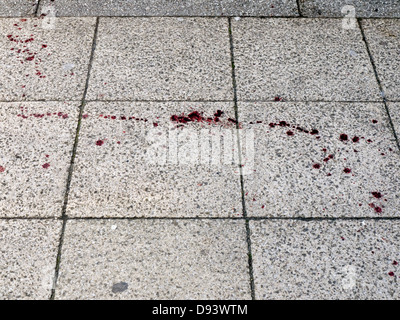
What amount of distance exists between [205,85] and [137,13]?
124cm

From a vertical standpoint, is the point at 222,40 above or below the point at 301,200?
above

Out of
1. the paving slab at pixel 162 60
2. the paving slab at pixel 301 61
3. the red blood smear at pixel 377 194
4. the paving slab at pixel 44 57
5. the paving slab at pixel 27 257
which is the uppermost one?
the paving slab at pixel 44 57

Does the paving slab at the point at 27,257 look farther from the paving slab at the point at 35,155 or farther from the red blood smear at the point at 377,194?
the red blood smear at the point at 377,194

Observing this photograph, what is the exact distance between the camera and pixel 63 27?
14.7 ft

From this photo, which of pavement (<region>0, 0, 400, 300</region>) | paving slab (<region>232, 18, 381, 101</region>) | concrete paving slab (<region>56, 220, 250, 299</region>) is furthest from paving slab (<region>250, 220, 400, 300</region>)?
paving slab (<region>232, 18, 381, 101</region>)

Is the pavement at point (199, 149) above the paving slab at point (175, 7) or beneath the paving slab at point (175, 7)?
beneath

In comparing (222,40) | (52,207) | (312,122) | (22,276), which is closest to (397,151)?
(312,122)

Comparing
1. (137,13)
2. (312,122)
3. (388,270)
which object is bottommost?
(388,270)

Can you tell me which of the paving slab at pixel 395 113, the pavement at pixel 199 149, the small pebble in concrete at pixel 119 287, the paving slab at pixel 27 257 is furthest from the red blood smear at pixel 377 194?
the paving slab at pixel 27 257

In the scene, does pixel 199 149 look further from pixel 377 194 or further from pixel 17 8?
pixel 17 8

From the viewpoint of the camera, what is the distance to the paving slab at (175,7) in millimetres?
4660

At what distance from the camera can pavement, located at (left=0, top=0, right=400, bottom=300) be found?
2.93 metres

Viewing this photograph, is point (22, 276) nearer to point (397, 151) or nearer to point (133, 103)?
point (133, 103)

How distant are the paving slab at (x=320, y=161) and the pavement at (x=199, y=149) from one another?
0.01 meters
